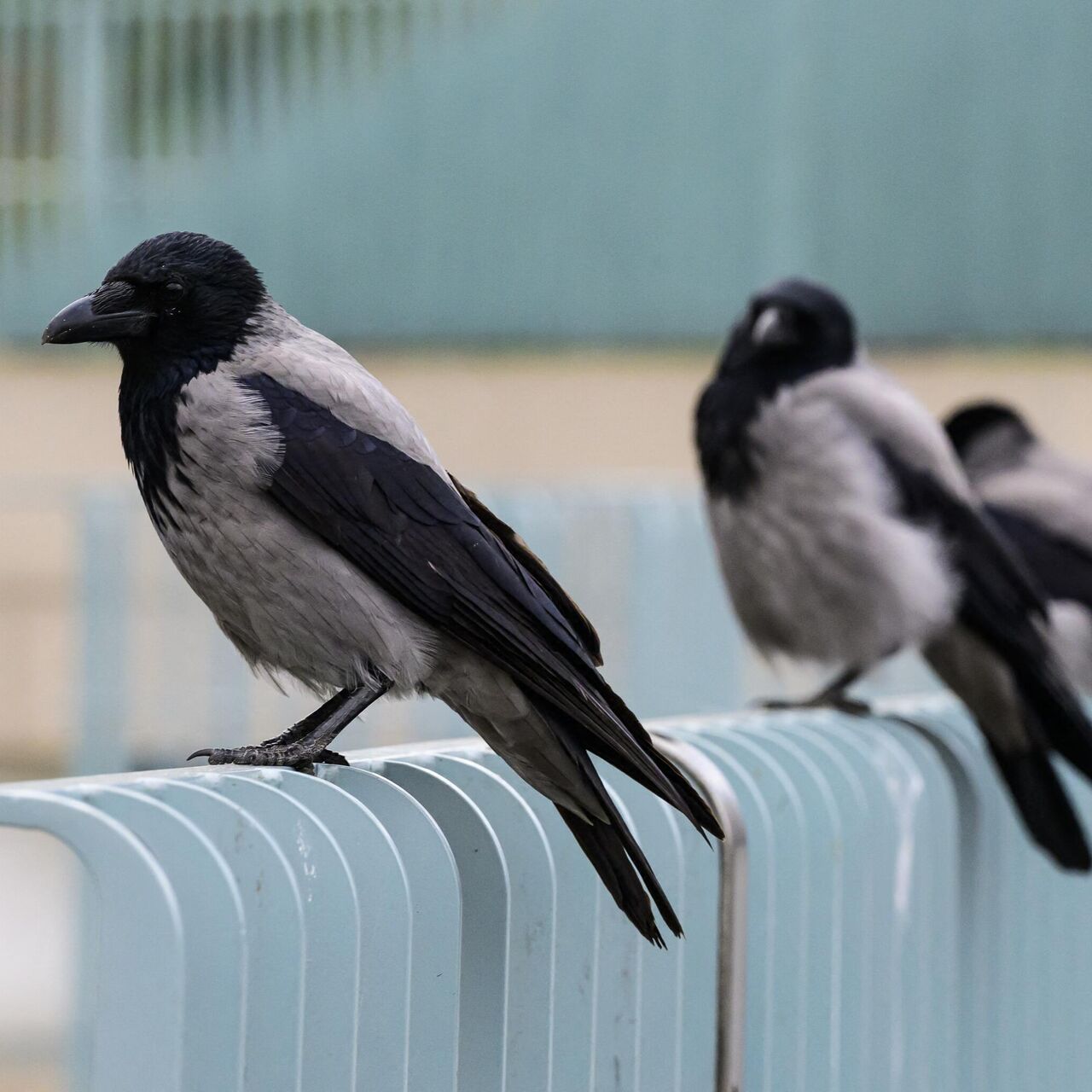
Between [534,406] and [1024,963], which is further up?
[1024,963]

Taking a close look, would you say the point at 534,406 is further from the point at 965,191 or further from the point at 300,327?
the point at 300,327

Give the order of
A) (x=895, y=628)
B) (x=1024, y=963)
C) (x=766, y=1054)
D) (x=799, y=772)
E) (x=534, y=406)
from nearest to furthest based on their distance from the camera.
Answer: (x=766, y=1054)
(x=799, y=772)
(x=1024, y=963)
(x=895, y=628)
(x=534, y=406)

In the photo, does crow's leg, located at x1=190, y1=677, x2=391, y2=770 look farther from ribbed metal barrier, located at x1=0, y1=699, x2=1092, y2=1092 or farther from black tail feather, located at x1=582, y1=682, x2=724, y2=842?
black tail feather, located at x1=582, y1=682, x2=724, y2=842

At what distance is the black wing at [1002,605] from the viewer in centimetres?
458

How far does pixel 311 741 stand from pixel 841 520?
118 inches

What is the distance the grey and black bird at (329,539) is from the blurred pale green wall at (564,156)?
993 cm

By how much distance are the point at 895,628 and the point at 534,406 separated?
736 cm

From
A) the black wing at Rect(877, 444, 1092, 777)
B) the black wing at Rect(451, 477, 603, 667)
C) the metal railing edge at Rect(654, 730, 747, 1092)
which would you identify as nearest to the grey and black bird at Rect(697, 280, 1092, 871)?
the black wing at Rect(877, 444, 1092, 777)

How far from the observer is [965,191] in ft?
40.0

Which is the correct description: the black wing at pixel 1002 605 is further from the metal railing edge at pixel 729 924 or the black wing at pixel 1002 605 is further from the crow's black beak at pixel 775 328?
the metal railing edge at pixel 729 924

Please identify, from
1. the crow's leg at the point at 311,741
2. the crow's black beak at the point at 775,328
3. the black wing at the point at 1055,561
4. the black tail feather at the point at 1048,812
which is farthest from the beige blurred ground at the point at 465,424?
the crow's leg at the point at 311,741

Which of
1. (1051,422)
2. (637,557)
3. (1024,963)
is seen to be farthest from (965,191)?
(1024,963)

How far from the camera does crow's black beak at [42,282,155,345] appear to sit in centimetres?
272

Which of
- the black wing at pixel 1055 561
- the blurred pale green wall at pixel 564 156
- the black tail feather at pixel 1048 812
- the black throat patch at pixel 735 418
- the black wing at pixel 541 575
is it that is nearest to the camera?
the black wing at pixel 541 575
